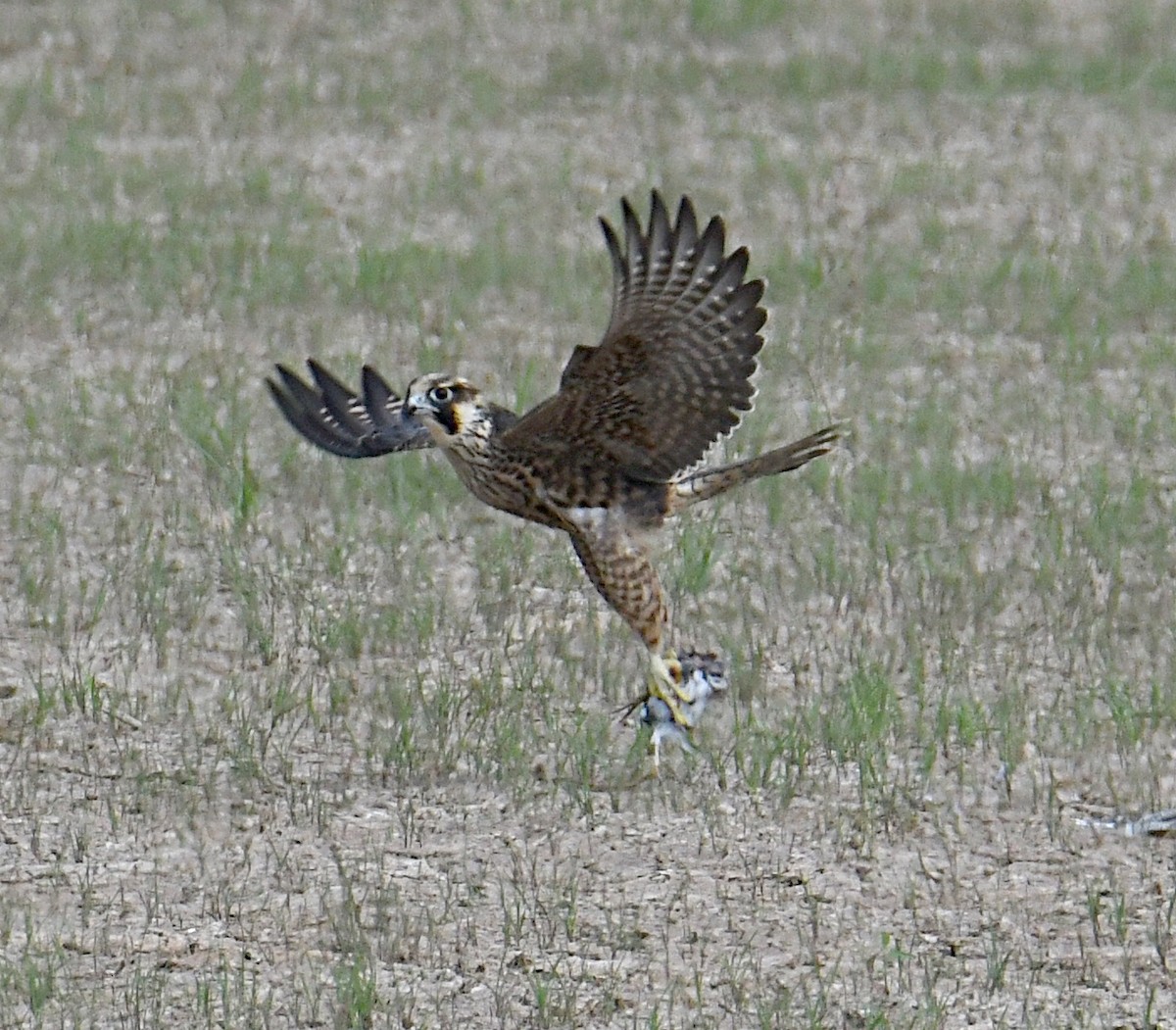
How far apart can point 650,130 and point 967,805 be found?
957 cm

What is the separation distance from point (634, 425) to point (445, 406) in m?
0.52

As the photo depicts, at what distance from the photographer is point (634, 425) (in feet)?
22.7

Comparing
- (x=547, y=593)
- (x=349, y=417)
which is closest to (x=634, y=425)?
(x=349, y=417)

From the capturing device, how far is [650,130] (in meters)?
15.6

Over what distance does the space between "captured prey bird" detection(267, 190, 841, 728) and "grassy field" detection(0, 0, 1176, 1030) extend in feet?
1.67

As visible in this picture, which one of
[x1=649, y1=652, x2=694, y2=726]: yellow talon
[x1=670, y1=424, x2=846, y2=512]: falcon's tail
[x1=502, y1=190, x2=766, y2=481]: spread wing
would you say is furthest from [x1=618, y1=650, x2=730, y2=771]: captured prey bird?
[x1=502, y1=190, x2=766, y2=481]: spread wing

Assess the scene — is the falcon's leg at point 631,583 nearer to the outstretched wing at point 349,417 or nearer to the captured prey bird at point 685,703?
the captured prey bird at point 685,703

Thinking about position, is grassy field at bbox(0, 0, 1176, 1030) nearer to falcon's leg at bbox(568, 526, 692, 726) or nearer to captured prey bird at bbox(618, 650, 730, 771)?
captured prey bird at bbox(618, 650, 730, 771)

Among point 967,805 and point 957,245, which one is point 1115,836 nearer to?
point 967,805

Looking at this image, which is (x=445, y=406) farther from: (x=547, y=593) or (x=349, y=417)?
(x=547, y=593)

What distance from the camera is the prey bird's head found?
6.84 metres

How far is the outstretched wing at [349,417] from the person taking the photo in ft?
23.9

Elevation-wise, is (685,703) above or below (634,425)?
below

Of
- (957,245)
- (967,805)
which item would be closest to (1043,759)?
(967,805)
